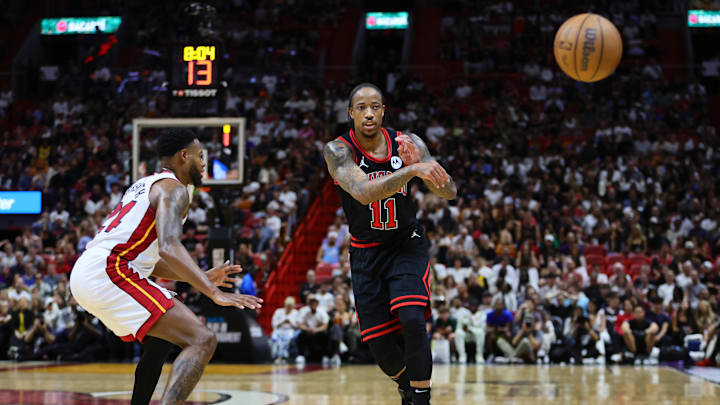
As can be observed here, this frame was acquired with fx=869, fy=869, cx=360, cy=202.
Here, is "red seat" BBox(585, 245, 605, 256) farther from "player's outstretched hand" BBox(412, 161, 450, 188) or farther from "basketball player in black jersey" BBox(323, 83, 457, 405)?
"player's outstretched hand" BBox(412, 161, 450, 188)

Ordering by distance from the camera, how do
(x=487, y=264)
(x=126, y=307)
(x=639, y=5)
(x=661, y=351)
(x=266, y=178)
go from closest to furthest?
(x=126, y=307)
(x=661, y=351)
(x=487, y=264)
(x=266, y=178)
(x=639, y=5)

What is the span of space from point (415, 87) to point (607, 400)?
15.7 meters

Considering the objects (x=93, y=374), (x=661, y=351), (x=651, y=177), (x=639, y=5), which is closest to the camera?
(x=93, y=374)

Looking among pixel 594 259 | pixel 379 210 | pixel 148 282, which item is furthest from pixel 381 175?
pixel 594 259

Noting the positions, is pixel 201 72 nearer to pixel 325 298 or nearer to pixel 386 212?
pixel 325 298

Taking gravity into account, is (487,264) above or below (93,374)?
above

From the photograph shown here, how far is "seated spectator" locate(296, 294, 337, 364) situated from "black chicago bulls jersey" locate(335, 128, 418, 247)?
28.1 ft

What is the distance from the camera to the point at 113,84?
23109 mm

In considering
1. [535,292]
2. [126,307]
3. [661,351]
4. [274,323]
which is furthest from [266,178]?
[126,307]

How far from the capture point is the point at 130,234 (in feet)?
16.2

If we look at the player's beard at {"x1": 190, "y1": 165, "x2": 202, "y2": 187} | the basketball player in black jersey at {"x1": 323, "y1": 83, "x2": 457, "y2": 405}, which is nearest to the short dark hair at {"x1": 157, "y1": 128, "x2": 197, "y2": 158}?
the player's beard at {"x1": 190, "y1": 165, "x2": 202, "y2": 187}

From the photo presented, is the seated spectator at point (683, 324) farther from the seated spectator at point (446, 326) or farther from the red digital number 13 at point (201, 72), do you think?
the red digital number 13 at point (201, 72)

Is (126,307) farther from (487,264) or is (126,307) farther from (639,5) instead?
(639,5)

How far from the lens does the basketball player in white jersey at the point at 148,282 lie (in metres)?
4.59
